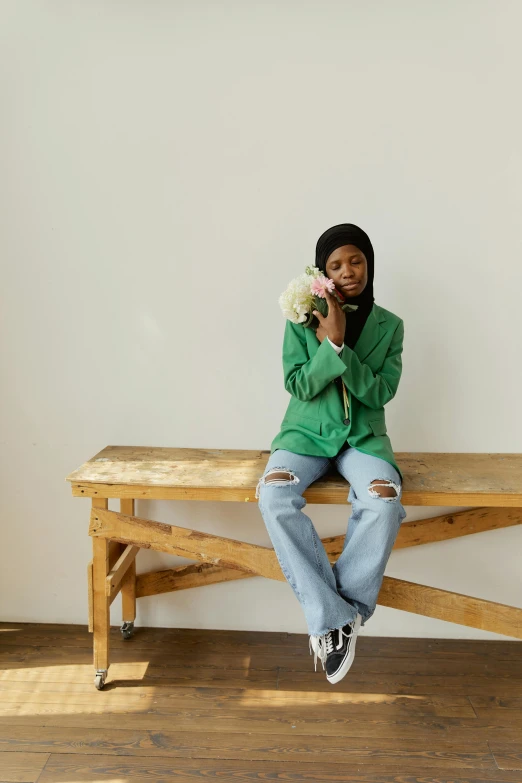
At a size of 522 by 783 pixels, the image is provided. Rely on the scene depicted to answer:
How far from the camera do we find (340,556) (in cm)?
188

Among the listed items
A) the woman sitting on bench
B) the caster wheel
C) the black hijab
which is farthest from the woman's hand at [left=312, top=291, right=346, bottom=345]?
the caster wheel

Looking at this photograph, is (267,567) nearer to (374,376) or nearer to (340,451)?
(340,451)

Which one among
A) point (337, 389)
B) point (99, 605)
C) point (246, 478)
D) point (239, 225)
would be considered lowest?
point (99, 605)

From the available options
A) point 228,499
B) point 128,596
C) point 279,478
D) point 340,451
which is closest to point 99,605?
point 128,596

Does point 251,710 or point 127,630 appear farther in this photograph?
point 127,630

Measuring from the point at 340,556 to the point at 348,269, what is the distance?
0.89 m

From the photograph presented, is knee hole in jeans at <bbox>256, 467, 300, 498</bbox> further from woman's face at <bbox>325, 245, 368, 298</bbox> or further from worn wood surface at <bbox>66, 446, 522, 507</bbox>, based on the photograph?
woman's face at <bbox>325, 245, 368, 298</bbox>

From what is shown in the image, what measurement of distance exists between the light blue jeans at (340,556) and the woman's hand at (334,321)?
42 centimetres

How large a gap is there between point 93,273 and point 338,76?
3.77ft

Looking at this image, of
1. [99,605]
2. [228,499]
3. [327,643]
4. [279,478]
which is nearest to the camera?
[327,643]

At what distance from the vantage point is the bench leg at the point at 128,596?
7.99 feet

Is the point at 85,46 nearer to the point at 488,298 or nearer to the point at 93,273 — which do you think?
the point at 93,273

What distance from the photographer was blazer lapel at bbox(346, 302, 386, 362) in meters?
2.13

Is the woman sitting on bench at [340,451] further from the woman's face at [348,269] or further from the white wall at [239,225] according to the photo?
the white wall at [239,225]
